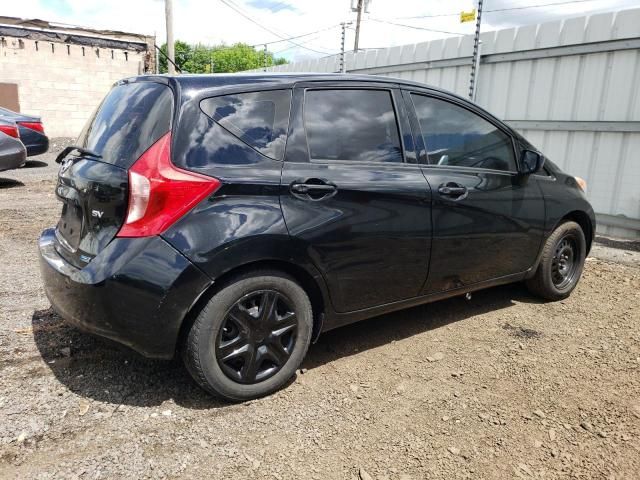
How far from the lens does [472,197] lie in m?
3.55

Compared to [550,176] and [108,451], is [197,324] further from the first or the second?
[550,176]

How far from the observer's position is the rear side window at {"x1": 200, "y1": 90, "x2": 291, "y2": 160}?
8.84 feet

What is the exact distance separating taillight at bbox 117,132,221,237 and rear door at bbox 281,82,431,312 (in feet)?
1.70

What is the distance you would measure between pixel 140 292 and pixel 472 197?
222 centimetres

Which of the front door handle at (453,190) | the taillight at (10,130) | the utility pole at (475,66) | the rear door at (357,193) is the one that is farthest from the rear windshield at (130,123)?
the taillight at (10,130)

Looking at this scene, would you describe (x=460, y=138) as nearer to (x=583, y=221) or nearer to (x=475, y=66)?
(x=583, y=221)

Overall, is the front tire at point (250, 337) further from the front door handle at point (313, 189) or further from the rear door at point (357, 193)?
the front door handle at point (313, 189)

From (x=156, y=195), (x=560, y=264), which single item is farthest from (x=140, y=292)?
(x=560, y=264)

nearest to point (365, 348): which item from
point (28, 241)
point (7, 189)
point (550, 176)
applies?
point (550, 176)

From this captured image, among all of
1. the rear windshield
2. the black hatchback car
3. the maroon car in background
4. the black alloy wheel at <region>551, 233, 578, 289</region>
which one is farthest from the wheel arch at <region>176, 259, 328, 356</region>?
the maroon car in background

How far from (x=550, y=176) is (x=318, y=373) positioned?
2.49m

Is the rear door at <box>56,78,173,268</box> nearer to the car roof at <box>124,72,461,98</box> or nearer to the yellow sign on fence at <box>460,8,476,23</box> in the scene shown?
the car roof at <box>124,72,461,98</box>

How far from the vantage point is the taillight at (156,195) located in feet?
8.04

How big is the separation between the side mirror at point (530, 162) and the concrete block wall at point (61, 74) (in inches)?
676
